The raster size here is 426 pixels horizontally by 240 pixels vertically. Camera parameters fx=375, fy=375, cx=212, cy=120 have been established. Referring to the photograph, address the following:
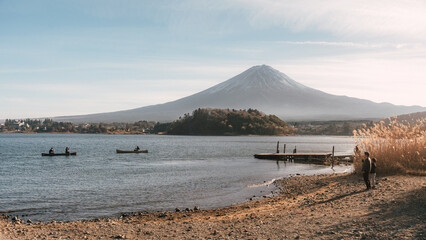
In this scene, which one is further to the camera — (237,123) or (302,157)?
(237,123)

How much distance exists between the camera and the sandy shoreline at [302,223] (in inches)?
390

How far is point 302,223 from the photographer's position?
434 inches

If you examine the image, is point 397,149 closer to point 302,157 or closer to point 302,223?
point 302,223

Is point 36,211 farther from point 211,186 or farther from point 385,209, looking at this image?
point 385,209

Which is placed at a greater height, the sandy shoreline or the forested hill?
the forested hill

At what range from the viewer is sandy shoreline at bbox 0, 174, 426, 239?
990 cm

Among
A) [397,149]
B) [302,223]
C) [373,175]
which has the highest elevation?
[397,149]

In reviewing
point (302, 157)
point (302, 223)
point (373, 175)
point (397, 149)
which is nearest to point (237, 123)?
point (302, 157)

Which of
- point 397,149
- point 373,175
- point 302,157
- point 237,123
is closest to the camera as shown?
point 373,175

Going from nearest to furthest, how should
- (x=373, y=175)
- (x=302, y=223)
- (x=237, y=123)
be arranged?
(x=302, y=223) < (x=373, y=175) < (x=237, y=123)

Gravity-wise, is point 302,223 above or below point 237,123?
below

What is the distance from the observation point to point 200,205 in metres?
18.4

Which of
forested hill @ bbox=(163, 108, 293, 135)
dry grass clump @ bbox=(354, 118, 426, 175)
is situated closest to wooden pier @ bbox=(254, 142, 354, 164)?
dry grass clump @ bbox=(354, 118, 426, 175)

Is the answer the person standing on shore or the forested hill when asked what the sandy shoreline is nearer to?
the person standing on shore
